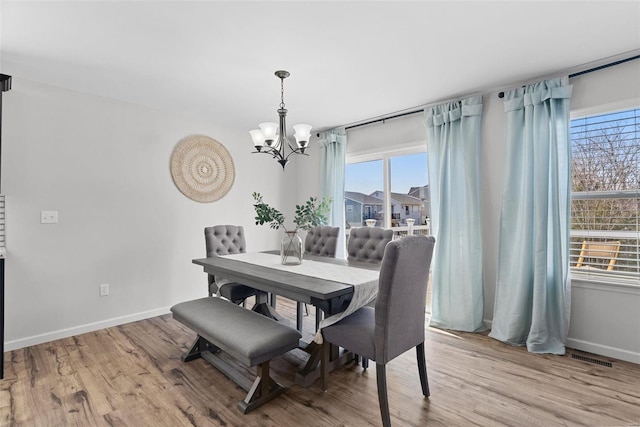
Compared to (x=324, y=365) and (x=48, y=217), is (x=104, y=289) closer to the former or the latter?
(x=48, y=217)

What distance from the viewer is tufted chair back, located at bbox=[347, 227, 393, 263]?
286 cm

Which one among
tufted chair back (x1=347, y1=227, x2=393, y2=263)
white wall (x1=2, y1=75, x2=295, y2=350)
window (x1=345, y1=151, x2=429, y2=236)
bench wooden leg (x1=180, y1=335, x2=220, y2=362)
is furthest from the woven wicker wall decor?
tufted chair back (x1=347, y1=227, x2=393, y2=263)

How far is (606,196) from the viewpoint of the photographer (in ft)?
8.55

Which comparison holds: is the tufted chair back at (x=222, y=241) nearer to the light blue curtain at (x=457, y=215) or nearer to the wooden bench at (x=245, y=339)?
Answer: the wooden bench at (x=245, y=339)

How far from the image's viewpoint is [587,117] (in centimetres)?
268

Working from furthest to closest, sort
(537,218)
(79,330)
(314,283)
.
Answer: (79,330), (537,218), (314,283)

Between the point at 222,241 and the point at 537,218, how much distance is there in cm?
295

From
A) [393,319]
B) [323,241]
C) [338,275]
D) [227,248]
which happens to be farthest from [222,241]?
[393,319]

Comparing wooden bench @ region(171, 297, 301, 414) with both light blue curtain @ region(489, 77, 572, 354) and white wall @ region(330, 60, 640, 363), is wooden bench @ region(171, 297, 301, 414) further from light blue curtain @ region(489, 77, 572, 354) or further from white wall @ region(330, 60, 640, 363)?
white wall @ region(330, 60, 640, 363)

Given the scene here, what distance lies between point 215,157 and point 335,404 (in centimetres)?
322

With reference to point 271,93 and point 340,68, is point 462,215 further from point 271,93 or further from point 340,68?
point 271,93

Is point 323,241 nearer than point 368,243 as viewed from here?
No

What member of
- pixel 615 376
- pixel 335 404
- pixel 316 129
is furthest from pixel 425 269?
pixel 316 129

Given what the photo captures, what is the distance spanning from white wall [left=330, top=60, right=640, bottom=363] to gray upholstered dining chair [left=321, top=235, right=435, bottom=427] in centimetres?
155
